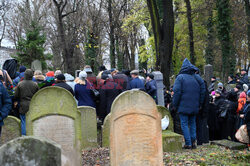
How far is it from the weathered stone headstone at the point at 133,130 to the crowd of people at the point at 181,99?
233cm

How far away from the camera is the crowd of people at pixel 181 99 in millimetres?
6629

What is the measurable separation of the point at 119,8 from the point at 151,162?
28213mm

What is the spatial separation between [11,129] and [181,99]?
162 inches

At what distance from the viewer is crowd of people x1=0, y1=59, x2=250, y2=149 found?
6.63 m

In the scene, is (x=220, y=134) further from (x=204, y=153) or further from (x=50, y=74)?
(x=50, y=74)

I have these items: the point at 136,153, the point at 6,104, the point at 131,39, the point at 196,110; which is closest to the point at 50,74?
the point at 6,104

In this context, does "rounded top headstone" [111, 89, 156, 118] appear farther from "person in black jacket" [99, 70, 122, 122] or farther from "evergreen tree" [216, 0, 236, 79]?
"evergreen tree" [216, 0, 236, 79]

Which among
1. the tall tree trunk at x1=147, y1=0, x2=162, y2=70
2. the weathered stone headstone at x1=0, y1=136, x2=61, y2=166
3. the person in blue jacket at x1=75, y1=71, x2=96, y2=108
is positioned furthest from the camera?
the tall tree trunk at x1=147, y1=0, x2=162, y2=70

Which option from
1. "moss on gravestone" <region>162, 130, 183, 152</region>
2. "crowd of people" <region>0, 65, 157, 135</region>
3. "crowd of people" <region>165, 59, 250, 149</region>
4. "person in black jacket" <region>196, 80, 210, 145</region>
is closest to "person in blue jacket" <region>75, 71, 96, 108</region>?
"crowd of people" <region>0, 65, 157, 135</region>

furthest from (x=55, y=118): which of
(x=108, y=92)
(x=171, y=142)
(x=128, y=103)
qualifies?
(x=108, y=92)

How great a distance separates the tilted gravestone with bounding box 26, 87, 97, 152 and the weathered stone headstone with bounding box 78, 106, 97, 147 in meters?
2.26

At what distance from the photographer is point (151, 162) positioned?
444 centimetres

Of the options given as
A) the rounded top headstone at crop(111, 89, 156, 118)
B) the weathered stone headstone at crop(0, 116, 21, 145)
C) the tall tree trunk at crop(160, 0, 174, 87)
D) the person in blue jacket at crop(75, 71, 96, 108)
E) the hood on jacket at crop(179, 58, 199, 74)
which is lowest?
the weathered stone headstone at crop(0, 116, 21, 145)

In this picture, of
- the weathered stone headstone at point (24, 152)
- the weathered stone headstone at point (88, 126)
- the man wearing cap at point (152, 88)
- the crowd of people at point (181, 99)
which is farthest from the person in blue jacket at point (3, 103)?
the man wearing cap at point (152, 88)
